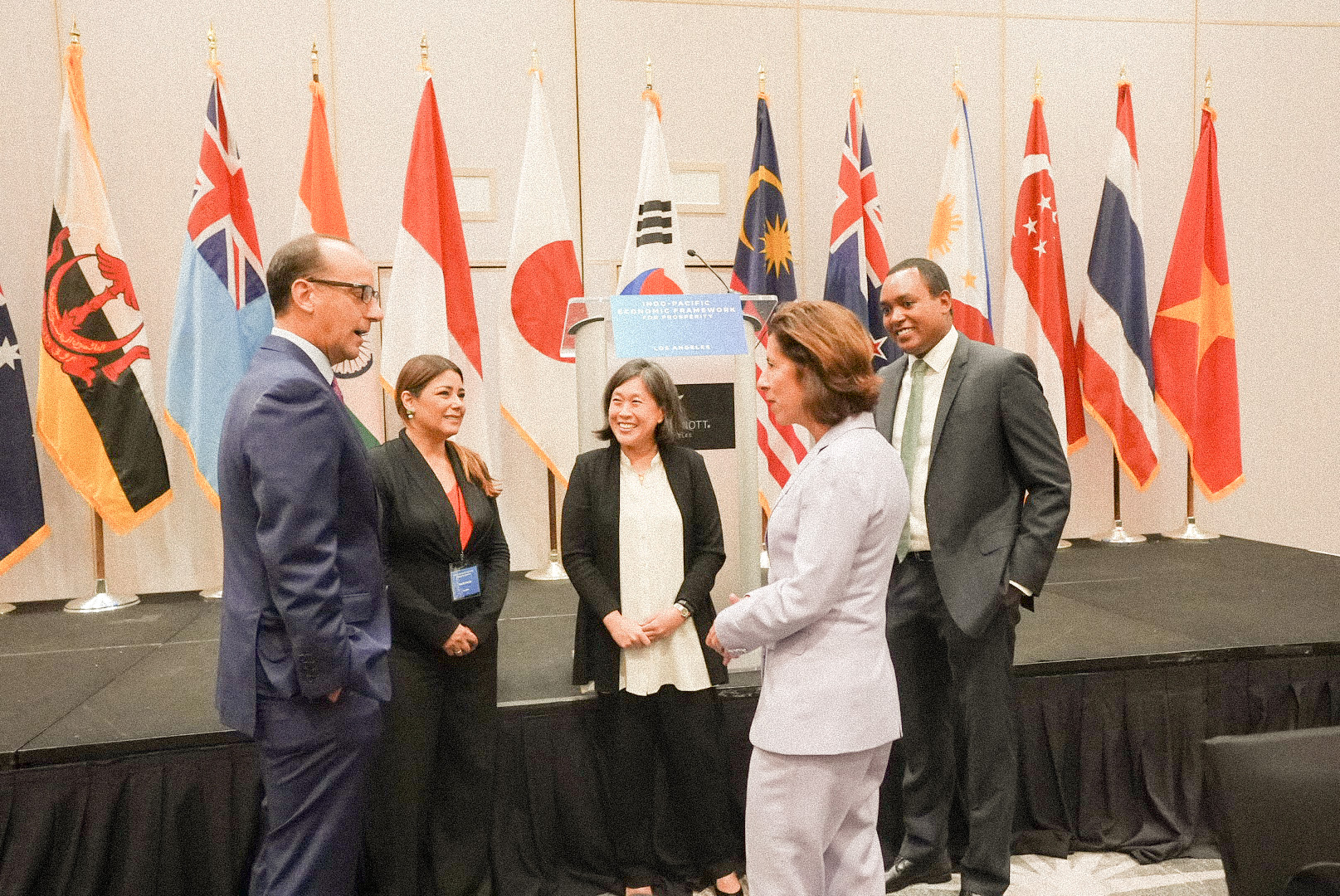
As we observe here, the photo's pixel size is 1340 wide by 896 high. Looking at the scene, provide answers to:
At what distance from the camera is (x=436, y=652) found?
2242mm

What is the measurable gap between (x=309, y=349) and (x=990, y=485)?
166 centimetres

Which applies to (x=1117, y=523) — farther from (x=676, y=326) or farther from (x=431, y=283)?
(x=431, y=283)

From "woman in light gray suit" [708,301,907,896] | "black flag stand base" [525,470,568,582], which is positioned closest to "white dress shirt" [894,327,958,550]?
"woman in light gray suit" [708,301,907,896]

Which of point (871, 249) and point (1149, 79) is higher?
point (1149, 79)

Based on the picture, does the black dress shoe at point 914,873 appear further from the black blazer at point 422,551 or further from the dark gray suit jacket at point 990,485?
the black blazer at point 422,551

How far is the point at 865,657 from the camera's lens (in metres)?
1.52

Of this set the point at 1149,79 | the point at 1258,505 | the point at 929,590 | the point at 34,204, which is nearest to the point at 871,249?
the point at 1149,79

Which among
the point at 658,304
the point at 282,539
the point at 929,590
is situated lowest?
the point at 929,590

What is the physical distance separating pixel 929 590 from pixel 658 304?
3.60 ft

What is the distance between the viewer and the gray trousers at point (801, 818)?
1.50 metres

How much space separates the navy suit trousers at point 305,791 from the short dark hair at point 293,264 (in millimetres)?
777

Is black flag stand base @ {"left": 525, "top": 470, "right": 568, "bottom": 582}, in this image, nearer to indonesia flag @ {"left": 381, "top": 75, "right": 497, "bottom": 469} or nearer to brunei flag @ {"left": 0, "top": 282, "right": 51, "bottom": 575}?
indonesia flag @ {"left": 381, "top": 75, "right": 497, "bottom": 469}

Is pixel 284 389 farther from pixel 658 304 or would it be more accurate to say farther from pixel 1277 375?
pixel 1277 375

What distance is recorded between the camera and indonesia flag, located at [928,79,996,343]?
4531 mm
